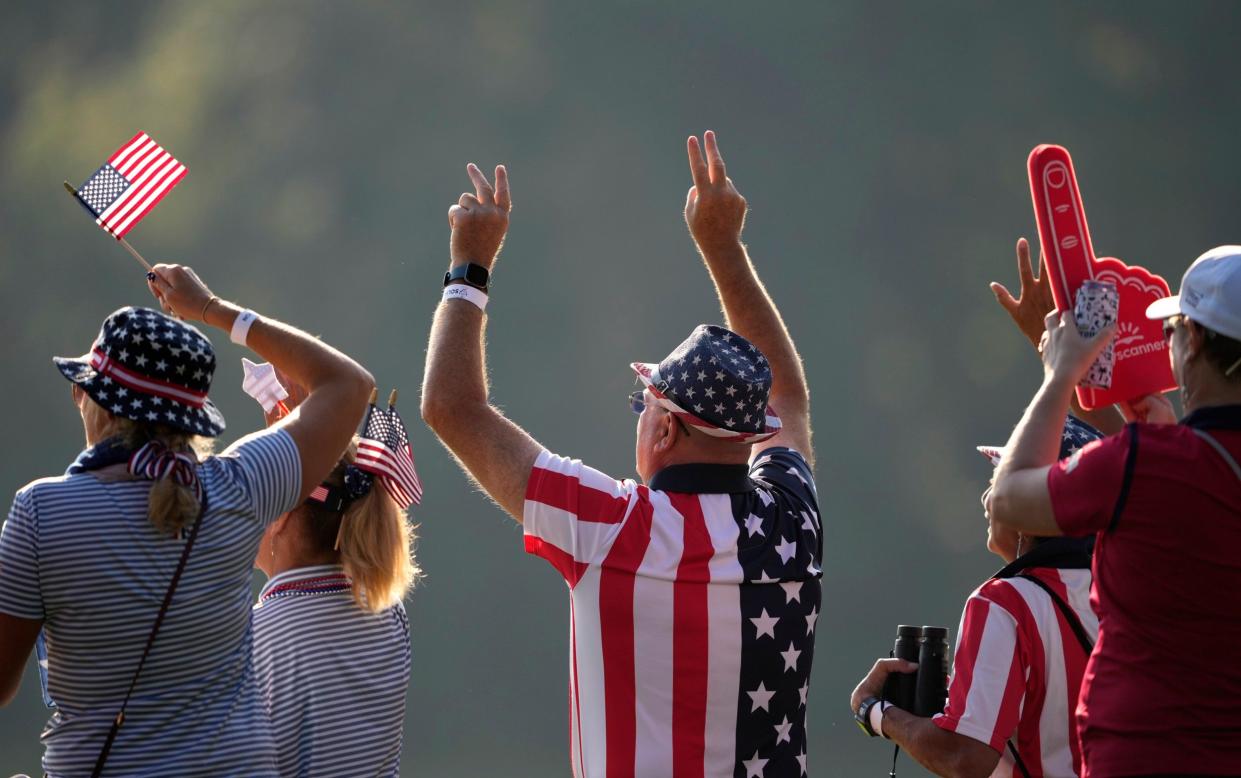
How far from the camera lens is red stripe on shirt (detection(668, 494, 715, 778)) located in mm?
2229

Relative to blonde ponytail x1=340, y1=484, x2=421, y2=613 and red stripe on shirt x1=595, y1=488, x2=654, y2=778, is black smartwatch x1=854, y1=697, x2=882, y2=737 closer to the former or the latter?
red stripe on shirt x1=595, y1=488, x2=654, y2=778

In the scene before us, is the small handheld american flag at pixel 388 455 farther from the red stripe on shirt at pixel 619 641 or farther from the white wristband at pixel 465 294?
the red stripe on shirt at pixel 619 641

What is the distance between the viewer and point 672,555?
7.34 feet

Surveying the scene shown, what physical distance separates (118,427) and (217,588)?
28cm

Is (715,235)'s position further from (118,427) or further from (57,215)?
(57,215)

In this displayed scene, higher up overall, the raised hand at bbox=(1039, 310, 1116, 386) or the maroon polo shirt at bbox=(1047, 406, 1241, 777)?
the raised hand at bbox=(1039, 310, 1116, 386)

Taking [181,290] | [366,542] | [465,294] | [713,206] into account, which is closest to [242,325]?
[181,290]

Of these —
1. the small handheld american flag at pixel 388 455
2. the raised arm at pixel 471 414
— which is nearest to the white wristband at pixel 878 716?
the raised arm at pixel 471 414

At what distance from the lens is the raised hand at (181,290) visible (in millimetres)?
2357

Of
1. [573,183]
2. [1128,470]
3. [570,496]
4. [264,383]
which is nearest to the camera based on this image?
[1128,470]

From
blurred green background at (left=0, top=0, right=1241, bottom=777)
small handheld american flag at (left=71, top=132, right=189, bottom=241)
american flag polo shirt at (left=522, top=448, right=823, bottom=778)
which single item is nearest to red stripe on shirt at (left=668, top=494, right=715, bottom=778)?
american flag polo shirt at (left=522, top=448, right=823, bottom=778)

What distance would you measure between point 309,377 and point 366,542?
1.42 ft

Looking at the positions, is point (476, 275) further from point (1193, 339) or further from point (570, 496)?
point (1193, 339)

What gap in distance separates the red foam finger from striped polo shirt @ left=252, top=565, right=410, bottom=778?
53.5 inches
